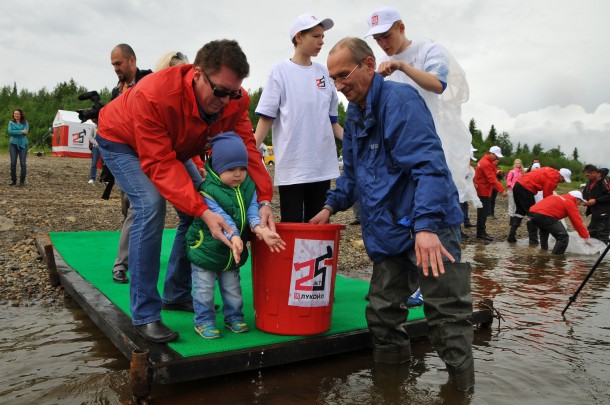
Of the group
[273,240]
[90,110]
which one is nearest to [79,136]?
[90,110]

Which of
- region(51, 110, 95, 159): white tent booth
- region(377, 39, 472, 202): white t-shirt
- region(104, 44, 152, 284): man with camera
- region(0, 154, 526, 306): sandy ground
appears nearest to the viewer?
region(377, 39, 472, 202): white t-shirt

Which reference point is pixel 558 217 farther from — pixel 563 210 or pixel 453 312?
pixel 453 312

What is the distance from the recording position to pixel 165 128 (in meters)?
3.15

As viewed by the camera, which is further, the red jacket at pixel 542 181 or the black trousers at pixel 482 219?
the black trousers at pixel 482 219

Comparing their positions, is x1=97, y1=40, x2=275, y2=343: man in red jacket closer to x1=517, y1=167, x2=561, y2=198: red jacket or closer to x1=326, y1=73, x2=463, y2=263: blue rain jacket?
x1=326, y1=73, x2=463, y2=263: blue rain jacket

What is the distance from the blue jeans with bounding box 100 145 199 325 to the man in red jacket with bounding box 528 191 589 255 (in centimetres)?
857

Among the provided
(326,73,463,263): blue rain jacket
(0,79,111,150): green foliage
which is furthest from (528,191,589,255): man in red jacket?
(0,79,111,150): green foliage

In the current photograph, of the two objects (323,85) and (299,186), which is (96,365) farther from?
(323,85)

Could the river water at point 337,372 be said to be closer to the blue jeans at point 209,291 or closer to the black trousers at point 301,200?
the blue jeans at point 209,291

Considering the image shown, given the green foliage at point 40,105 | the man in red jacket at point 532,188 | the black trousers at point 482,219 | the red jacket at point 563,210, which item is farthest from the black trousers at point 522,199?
the green foliage at point 40,105

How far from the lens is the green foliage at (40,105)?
47.6 meters

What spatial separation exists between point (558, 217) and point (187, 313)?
8297mm

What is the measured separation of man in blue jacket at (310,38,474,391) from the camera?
2.86 m

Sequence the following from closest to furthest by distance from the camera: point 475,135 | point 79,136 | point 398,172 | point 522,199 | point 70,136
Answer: point 398,172, point 522,199, point 70,136, point 79,136, point 475,135
